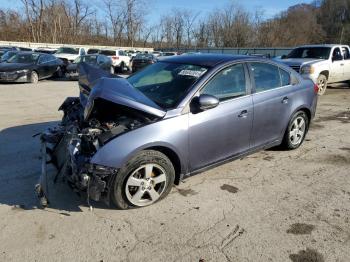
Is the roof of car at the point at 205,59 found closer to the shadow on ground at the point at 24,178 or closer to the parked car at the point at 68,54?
the shadow on ground at the point at 24,178

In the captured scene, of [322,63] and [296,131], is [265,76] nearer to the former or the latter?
[296,131]

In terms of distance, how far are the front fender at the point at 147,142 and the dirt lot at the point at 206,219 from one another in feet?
2.00

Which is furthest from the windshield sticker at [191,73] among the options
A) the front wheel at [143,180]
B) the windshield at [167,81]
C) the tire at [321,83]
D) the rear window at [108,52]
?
the rear window at [108,52]

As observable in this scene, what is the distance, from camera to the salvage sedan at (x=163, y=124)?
3777mm

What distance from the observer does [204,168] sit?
4.50m

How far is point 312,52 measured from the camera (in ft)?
44.1

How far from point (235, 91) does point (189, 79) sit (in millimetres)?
660

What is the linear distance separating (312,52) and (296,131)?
8.61m

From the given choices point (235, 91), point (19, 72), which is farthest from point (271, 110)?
point (19, 72)

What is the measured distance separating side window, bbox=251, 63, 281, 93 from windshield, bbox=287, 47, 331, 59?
8693mm

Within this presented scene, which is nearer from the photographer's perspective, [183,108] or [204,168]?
[183,108]

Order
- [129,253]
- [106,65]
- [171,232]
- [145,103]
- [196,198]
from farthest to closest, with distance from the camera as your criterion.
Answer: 1. [106,65]
2. [196,198]
3. [145,103]
4. [171,232]
5. [129,253]

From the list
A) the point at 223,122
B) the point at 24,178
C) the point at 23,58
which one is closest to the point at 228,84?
the point at 223,122

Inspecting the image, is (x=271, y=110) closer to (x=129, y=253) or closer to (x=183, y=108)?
(x=183, y=108)
